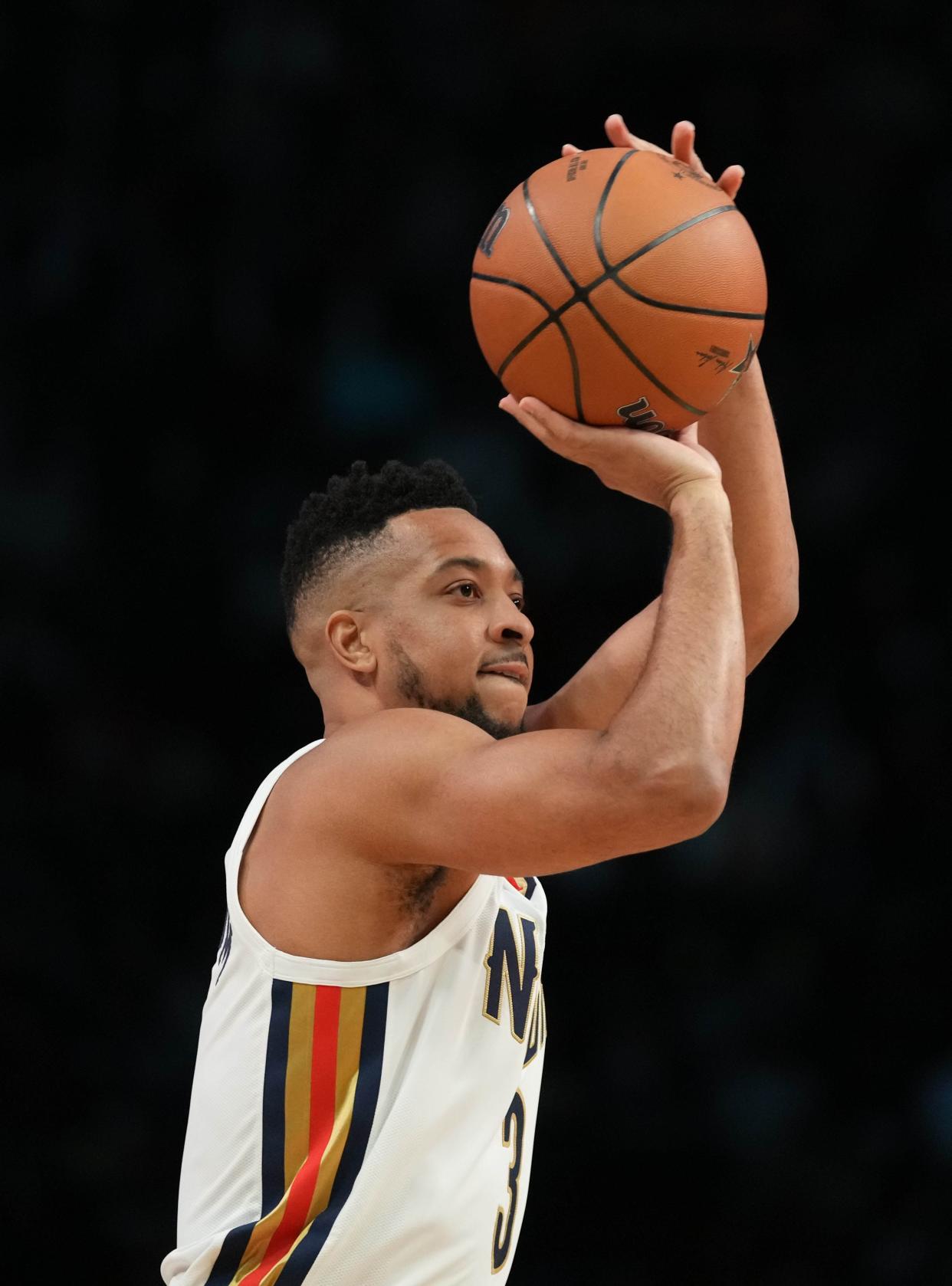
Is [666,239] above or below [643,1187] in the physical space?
above

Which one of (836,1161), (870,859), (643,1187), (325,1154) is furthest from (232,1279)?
(870,859)

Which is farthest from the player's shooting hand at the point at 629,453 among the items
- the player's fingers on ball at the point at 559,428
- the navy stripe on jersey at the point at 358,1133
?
the navy stripe on jersey at the point at 358,1133

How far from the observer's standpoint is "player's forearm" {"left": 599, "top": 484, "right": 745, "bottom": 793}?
1.97 metres

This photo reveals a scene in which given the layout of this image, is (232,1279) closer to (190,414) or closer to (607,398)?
(607,398)

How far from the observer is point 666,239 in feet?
7.38

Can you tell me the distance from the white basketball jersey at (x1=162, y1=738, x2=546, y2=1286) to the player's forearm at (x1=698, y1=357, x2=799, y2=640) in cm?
85

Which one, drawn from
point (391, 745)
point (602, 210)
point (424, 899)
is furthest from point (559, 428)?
point (424, 899)

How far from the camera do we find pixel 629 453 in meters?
2.28

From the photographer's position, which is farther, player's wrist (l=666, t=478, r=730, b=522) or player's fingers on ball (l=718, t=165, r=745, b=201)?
player's fingers on ball (l=718, t=165, r=745, b=201)

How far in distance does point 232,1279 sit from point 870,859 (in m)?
2.84

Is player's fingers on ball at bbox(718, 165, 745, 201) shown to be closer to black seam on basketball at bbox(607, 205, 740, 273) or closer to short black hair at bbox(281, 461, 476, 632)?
black seam on basketball at bbox(607, 205, 740, 273)

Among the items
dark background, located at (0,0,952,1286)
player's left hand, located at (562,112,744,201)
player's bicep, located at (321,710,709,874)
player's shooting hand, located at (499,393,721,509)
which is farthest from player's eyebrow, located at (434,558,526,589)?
dark background, located at (0,0,952,1286)

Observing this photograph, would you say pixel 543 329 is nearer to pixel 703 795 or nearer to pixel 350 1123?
pixel 703 795

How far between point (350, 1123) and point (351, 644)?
0.83 m
